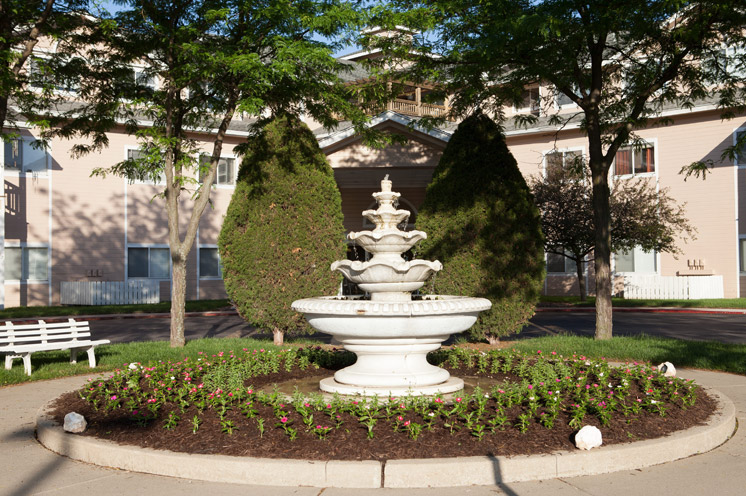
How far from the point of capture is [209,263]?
1224 inches

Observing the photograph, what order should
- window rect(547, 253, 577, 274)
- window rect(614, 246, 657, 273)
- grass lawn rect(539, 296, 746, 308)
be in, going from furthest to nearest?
window rect(547, 253, 577, 274), window rect(614, 246, 657, 273), grass lawn rect(539, 296, 746, 308)

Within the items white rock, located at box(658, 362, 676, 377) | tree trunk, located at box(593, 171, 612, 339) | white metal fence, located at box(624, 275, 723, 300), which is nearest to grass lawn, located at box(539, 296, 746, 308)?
white metal fence, located at box(624, 275, 723, 300)

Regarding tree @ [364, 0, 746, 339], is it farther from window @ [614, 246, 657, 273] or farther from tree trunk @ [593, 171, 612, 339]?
window @ [614, 246, 657, 273]

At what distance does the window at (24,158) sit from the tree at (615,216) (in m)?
19.7

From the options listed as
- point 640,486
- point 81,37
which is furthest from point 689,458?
point 81,37

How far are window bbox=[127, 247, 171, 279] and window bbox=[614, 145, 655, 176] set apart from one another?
20.2m

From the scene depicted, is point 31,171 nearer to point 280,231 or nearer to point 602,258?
point 280,231

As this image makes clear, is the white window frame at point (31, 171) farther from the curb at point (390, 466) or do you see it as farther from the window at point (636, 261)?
the curb at point (390, 466)

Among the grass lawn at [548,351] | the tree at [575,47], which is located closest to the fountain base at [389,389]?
the grass lawn at [548,351]

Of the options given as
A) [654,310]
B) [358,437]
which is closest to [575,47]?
[358,437]

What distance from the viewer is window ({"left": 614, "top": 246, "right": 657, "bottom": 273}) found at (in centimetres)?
3016

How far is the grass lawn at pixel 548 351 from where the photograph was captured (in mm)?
11305

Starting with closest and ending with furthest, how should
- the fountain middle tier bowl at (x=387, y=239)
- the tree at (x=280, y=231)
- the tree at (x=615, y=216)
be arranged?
the fountain middle tier bowl at (x=387, y=239)
the tree at (x=280, y=231)
the tree at (x=615, y=216)

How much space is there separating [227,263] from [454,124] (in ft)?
58.4
